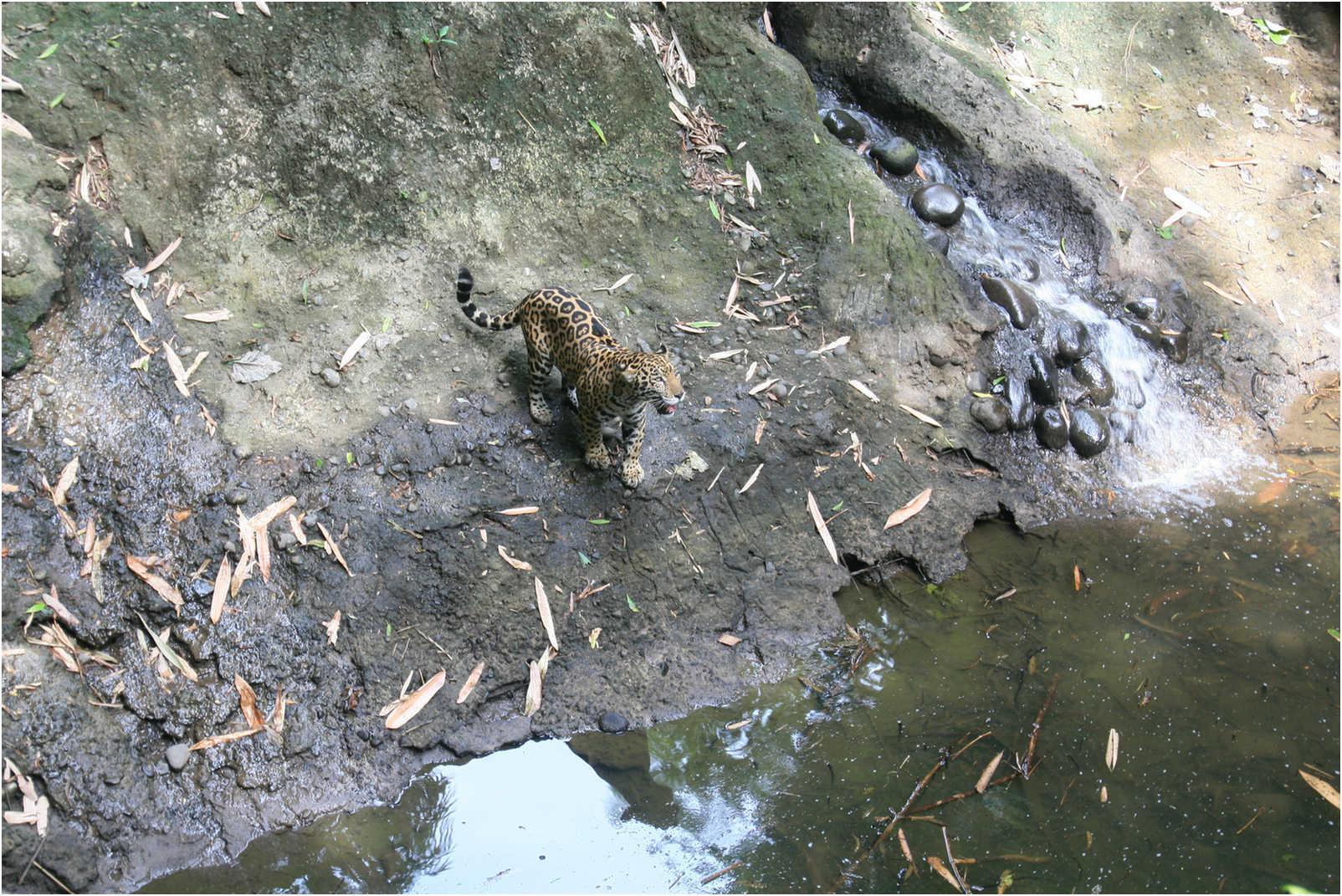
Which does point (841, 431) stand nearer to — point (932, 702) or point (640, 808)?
point (932, 702)

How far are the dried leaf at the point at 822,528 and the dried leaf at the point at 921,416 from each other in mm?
1127

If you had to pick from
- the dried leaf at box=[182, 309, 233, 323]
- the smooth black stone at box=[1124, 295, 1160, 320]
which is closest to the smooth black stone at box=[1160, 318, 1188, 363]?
the smooth black stone at box=[1124, 295, 1160, 320]

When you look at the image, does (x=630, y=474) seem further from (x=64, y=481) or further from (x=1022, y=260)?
(x=1022, y=260)

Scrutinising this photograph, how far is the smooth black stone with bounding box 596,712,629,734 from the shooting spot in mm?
5285

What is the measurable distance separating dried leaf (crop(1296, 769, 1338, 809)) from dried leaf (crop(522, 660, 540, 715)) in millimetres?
4416

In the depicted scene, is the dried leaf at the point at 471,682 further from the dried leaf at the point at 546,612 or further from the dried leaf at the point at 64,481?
→ the dried leaf at the point at 64,481

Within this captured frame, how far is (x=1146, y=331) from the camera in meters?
8.23

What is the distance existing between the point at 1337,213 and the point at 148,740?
11653 millimetres

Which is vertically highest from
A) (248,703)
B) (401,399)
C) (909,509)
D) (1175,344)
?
(401,399)

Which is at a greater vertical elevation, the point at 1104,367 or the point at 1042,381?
the point at 1042,381

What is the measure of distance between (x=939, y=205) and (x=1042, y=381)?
188 cm

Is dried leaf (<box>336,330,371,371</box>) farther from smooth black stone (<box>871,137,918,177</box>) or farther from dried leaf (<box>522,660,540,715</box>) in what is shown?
smooth black stone (<box>871,137,918,177</box>)

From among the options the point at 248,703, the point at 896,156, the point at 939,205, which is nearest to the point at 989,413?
the point at 939,205

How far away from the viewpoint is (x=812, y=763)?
5.18 m
